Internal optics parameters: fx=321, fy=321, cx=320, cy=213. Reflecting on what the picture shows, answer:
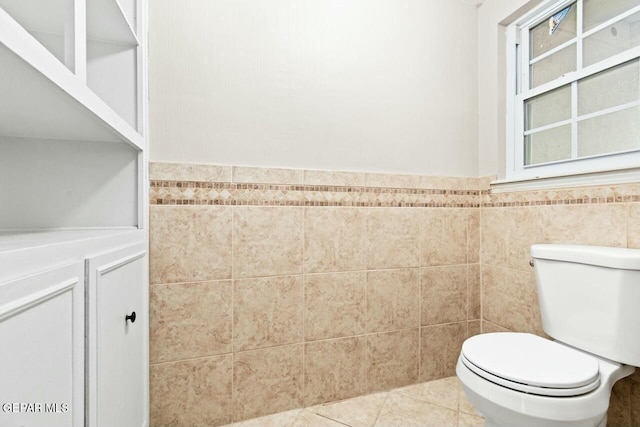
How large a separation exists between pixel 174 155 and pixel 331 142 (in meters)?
0.67

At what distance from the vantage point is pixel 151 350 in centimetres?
124

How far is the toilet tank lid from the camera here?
992 mm

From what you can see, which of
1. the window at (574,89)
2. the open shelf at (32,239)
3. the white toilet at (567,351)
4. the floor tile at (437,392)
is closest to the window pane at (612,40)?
the window at (574,89)

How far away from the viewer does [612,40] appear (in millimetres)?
1310

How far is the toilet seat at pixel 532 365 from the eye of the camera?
87cm

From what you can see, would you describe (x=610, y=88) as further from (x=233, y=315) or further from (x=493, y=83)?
(x=233, y=315)

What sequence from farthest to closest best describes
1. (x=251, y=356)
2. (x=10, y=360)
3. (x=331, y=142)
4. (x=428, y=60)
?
(x=428, y=60) < (x=331, y=142) < (x=251, y=356) < (x=10, y=360)

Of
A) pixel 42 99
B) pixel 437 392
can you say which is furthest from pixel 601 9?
pixel 42 99

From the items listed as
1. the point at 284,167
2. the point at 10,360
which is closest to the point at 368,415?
the point at 284,167

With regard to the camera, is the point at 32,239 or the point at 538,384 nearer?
the point at 32,239

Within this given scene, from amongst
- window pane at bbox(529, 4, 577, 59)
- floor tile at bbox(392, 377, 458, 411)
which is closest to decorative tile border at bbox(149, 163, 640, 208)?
window pane at bbox(529, 4, 577, 59)

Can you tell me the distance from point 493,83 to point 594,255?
3.36ft

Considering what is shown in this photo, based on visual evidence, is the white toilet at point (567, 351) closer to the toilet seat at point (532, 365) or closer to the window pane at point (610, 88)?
the toilet seat at point (532, 365)

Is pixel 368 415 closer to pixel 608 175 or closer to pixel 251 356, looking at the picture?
pixel 251 356
